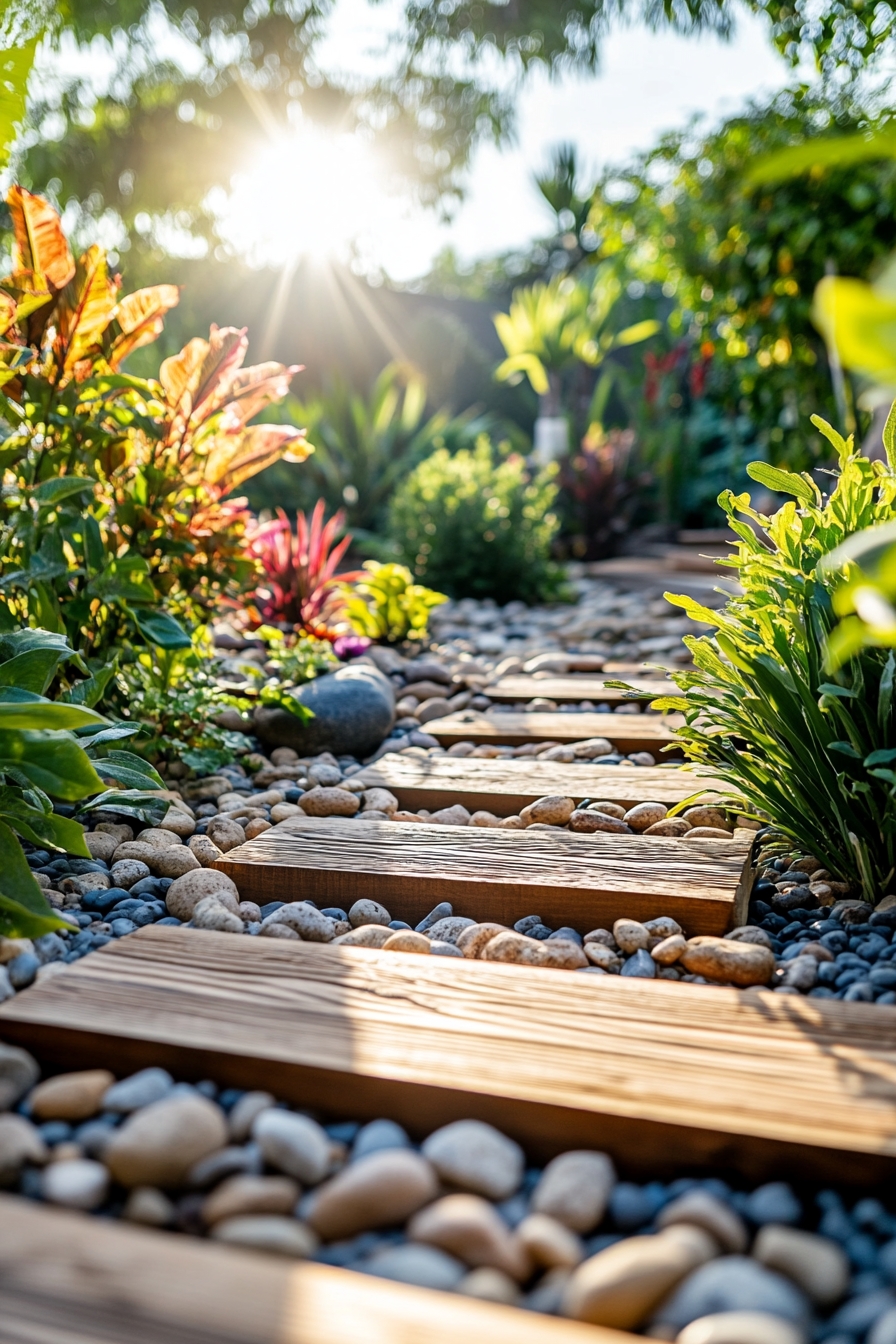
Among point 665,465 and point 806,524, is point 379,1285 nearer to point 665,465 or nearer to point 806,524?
point 806,524

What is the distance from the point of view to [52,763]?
1.16m

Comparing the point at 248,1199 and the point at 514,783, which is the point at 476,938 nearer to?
the point at 248,1199

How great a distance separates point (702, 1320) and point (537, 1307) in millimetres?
117

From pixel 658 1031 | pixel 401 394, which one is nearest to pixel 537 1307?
pixel 658 1031

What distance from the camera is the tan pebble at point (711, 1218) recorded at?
0.79 m

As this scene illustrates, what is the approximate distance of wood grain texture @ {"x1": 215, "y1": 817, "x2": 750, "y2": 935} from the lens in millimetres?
1414

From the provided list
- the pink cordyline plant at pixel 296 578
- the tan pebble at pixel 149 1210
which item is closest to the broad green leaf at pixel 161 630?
the tan pebble at pixel 149 1210

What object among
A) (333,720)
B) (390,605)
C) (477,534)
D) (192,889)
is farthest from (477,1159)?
(477,534)

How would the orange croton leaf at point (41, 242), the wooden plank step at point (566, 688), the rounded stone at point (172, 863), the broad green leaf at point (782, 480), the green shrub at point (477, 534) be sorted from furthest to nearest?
the green shrub at point (477, 534) → the wooden plank step at point (566, 688) → the orange croton leaf at point (41, 242) → the rounded stone at point (172, 863) → the broad green leaf at point (782, 480)

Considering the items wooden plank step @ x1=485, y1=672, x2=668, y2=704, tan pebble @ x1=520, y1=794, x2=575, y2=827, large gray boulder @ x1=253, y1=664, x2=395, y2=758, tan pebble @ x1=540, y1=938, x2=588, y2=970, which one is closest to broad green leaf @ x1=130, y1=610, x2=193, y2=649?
large gray boulder @ x1=253, y1=664, x2=395, y2=758

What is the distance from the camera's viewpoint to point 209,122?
12.0 m

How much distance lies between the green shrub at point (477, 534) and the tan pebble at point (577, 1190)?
13.4 ft

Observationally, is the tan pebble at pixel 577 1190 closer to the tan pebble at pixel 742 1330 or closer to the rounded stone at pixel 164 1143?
the tan pebble at pixel 742 1330

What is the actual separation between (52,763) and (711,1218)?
0.83 meters
